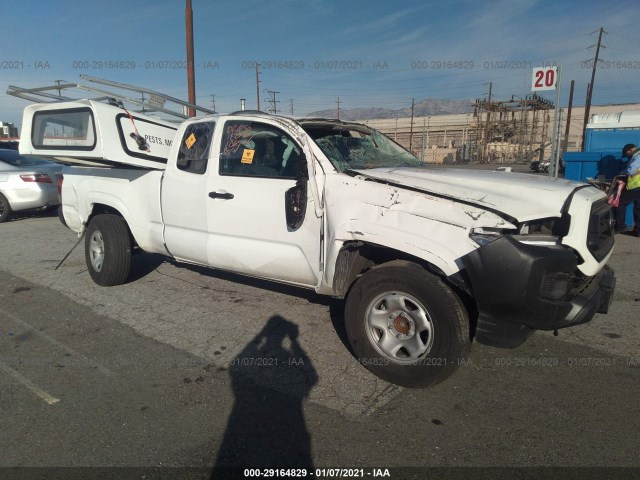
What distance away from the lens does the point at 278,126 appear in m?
4.07

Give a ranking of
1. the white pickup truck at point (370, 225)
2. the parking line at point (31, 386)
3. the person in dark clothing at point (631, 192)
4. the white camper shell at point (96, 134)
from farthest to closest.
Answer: the person in dark clothing at point (631, 192) → the white camper shell at point (96, 134) → the parking line at point (31, 386) → the white pickup truck at point (370, 225)

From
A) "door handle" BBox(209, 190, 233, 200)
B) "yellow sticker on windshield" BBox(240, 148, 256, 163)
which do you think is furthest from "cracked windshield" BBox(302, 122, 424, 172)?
"door handle" BBox(209, 190, 233, 200)

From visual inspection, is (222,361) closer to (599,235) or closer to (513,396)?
(513,396)

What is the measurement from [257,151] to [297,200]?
75cm

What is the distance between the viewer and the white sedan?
34.7ft

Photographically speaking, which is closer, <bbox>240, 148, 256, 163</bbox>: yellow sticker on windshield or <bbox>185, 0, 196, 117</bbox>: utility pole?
<bbox>240, 148, 256, 163</bbox>: yellow sticker on windshield

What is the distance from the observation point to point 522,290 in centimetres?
276

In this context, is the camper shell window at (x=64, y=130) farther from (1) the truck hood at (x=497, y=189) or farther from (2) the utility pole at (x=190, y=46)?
(2) the utility pole at (x=190, y=46)

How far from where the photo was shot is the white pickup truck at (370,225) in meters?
2.90

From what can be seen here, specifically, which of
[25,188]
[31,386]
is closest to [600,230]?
[31,386]

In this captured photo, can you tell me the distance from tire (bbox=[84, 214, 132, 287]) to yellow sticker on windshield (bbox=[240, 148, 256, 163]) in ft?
6.90

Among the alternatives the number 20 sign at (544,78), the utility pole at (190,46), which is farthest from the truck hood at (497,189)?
the utility pole at (190,46)

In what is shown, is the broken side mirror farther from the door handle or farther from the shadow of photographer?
the shadow of photographer

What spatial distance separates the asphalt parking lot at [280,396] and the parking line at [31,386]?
0.05ft
